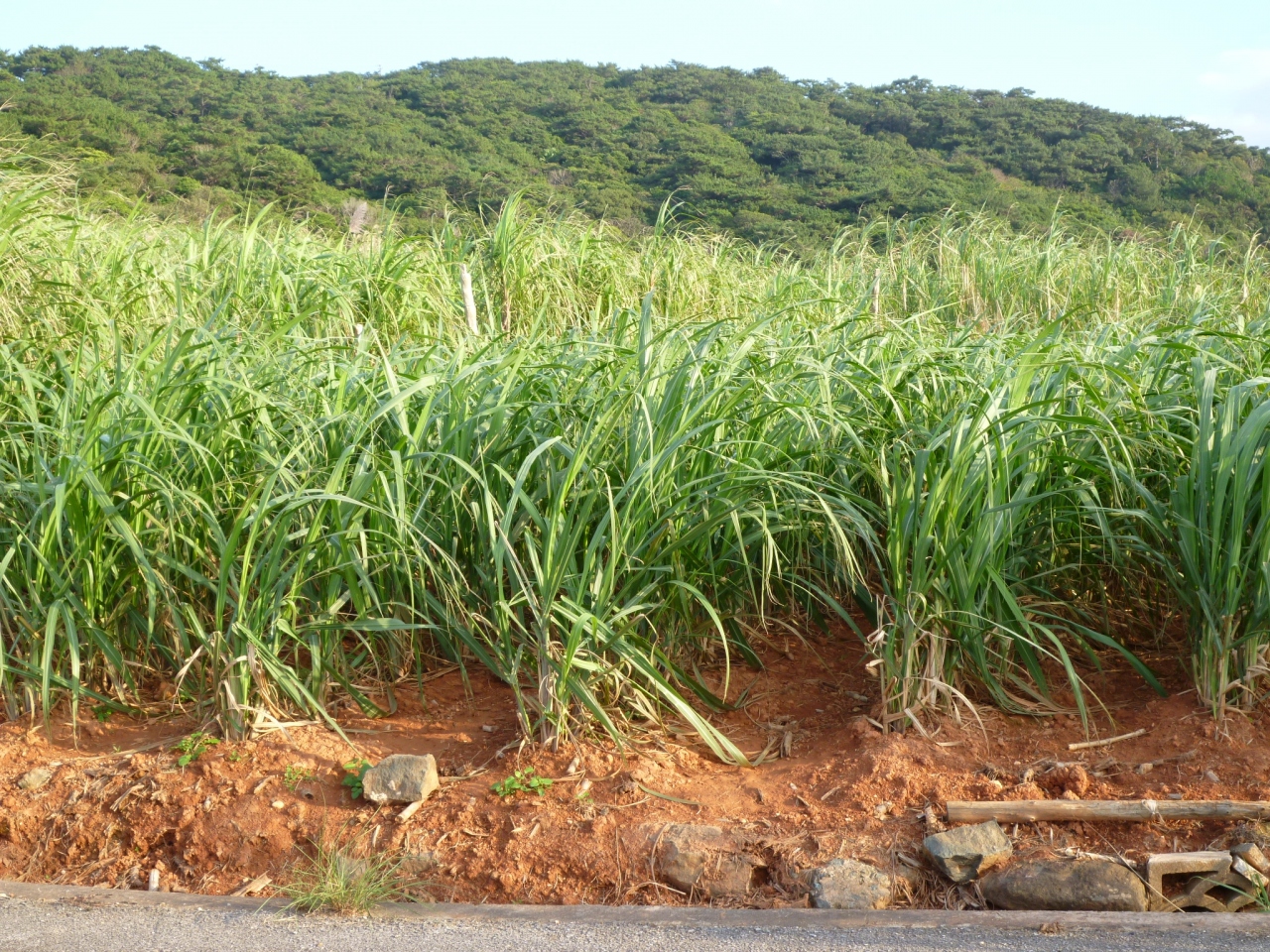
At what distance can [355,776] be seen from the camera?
2.59 metres

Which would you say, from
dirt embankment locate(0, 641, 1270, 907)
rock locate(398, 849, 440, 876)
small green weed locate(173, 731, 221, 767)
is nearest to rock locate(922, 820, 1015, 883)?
dirt embankment locate(0, 641, 1270, 907)

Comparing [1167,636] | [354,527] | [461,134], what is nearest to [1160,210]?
[461,134]

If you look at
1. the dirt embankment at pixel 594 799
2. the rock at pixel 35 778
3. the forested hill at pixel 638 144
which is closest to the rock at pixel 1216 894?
the dirt embankment at pixel 594 799

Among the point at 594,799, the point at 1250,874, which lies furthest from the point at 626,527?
the point at 1250,874

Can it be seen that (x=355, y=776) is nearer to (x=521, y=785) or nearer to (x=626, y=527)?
(x=521, y=785)

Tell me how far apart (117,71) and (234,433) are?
29.1 metres

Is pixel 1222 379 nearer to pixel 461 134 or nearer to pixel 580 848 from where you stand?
pixel 580 848

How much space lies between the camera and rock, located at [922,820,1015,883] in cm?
223

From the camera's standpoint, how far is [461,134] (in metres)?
25.7

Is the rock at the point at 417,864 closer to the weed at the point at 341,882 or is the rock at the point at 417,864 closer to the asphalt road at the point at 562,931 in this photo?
the weed at the point at 341,882

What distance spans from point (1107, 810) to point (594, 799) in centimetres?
119

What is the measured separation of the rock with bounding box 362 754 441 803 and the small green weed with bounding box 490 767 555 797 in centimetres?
17

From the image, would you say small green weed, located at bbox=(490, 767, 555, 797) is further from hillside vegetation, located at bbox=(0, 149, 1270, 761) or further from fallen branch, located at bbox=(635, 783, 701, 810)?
fallen branch, located at bbox=(635, 783, 701, 810)

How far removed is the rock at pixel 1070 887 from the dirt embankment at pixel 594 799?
8cm
